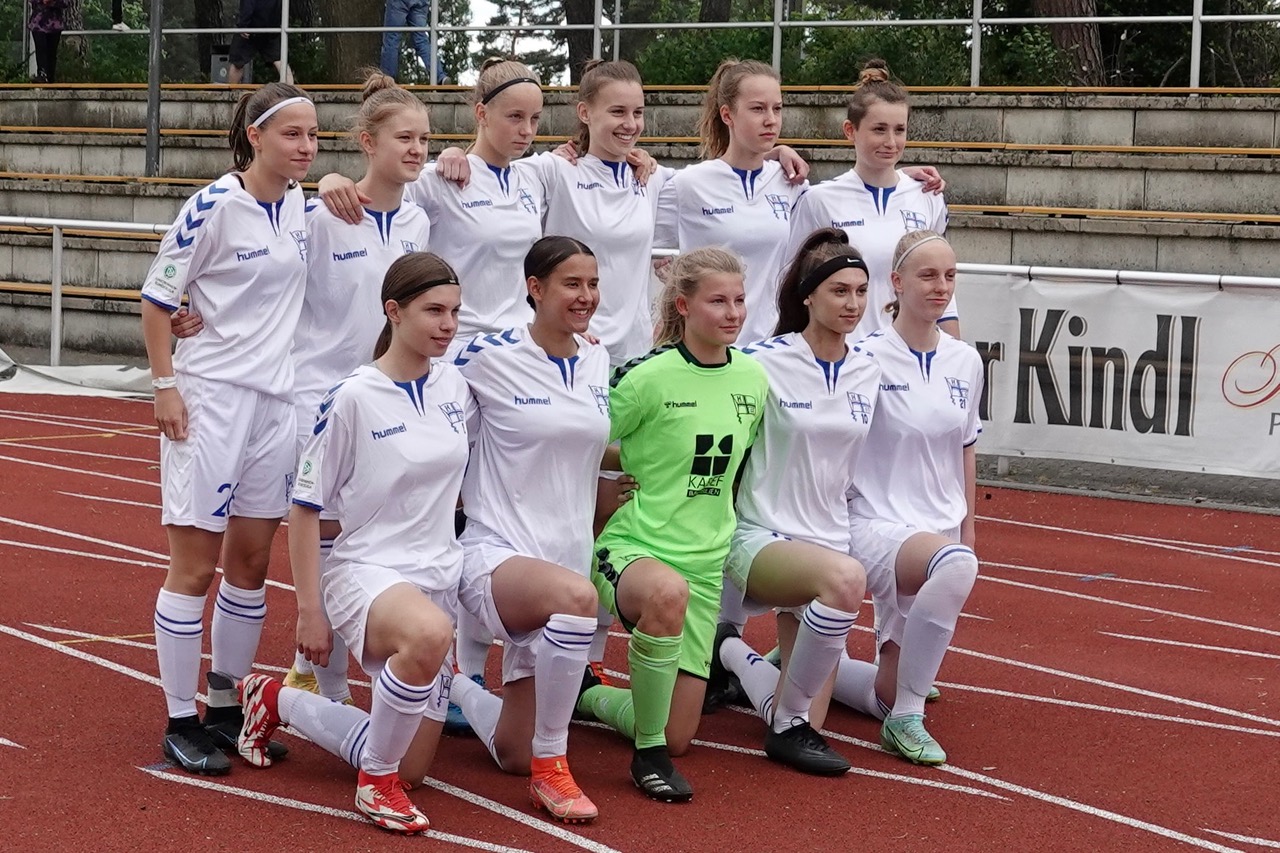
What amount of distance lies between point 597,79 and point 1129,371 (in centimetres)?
528

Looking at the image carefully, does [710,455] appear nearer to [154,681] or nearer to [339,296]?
[339,296]

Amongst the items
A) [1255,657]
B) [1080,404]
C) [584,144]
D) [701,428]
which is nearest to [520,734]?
[701,428]

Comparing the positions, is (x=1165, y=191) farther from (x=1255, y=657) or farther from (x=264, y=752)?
(x=264, y=752)

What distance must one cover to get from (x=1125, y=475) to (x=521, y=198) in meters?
6.14

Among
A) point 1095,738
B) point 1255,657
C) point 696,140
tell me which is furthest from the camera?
point 696,140

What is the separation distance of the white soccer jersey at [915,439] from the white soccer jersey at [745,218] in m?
0.69

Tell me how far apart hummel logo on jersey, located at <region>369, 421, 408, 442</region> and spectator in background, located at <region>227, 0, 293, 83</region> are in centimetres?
1296

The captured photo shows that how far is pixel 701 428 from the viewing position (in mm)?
5156

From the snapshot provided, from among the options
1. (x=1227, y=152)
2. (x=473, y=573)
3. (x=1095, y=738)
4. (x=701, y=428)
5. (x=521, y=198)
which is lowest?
(x=1095, y=738)

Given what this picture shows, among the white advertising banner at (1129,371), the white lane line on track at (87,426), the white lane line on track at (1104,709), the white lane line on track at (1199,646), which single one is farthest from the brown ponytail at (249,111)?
the white lane line on track at (87,426)

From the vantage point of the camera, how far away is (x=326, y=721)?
4.85 metres

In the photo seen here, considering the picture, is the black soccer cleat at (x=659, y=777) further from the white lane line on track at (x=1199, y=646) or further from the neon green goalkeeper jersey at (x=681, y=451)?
the white lane line on track at (x=1199, y=646)

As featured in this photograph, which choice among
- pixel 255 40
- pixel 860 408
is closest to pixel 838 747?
pixel 860 408

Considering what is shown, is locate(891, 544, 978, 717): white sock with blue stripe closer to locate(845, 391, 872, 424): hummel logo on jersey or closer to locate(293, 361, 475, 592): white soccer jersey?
locate(845, 391, 872, 424): hummel logo on jersey
